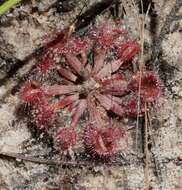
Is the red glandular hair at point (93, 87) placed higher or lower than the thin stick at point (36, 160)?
higher

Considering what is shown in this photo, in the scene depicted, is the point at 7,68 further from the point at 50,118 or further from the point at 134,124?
the point at 134,124

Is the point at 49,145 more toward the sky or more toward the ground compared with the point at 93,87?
more toward the ground

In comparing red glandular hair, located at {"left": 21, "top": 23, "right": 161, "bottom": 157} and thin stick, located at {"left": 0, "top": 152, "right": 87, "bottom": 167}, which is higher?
red glandular hair, located at {"left": 21, "top": 23, "right": 161, "bottom": 157}

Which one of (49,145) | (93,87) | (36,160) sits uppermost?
(93,87)

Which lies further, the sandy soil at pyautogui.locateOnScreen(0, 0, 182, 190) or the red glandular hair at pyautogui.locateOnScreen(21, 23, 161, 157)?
the sandy soil at pyautogui.locateOnScreen(0, 0, 182, 190)

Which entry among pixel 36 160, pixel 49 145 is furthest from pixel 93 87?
pixel 36 160

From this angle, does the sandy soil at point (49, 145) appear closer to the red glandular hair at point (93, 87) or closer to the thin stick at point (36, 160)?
the thin stick at point (36, 160)

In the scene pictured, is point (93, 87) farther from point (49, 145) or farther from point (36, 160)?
point (36, 160)

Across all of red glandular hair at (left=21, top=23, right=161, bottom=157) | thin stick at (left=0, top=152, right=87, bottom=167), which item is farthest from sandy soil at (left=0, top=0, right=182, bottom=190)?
red glandular hair at (left=21, top=23, right=161, bottom=157)

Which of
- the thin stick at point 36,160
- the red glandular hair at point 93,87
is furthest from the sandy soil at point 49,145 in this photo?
the red glandular hair at point 93,87

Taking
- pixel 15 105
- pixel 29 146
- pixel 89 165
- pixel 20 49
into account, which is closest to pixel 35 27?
pixel 20 49

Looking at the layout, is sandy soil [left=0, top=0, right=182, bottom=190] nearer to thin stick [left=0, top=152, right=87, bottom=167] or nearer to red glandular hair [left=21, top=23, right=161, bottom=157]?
thin stick [left=0, top=152, right=87, bottom=167]
